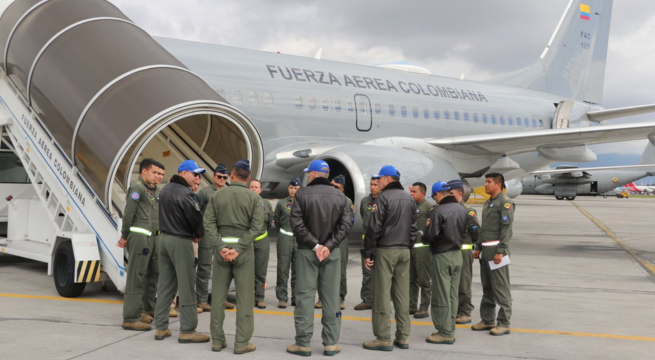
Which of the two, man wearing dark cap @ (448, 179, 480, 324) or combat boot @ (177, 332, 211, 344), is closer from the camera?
combat boot @ (177, 332, 211, 344)

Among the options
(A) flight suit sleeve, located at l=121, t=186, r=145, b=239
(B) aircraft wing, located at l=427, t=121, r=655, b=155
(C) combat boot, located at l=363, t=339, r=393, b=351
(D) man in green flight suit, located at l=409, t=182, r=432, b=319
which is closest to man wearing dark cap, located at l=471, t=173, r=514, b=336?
(D) man in green flight suit, located at l=409, t=182, r=432, b=319

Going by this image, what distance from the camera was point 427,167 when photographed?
1172cm

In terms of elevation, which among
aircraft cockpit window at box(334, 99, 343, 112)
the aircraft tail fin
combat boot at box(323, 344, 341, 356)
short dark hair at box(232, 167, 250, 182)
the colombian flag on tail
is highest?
the colombian flag on tail

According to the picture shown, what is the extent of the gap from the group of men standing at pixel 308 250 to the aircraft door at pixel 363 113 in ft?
23.6

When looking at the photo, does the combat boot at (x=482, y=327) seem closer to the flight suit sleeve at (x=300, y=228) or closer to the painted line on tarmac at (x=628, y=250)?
the flight suit sleeve at (x=300, y=228)

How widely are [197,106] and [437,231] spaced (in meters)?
3.33

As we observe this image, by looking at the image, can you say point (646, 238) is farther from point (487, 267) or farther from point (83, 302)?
point (83, 302)

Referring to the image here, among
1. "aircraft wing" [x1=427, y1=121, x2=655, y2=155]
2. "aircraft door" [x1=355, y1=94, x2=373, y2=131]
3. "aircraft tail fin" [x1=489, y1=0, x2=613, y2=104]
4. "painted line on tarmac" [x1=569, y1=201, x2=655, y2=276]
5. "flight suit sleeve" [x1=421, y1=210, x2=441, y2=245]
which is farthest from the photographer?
"aircraft tail fin" [x1=489, y1=0, x2=613, y2=104]

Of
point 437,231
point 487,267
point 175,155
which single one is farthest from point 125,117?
point 487,267

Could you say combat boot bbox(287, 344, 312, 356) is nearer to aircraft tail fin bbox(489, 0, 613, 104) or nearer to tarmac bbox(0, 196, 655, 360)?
tarmac bbox(0, 196, 655, 360)

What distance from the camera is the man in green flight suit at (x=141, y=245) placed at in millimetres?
6078

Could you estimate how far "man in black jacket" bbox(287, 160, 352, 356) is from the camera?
5406 millimetres

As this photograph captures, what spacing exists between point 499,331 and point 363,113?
26.9 ft

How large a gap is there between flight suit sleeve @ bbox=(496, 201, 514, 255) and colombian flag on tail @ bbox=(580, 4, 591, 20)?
56.1ft
